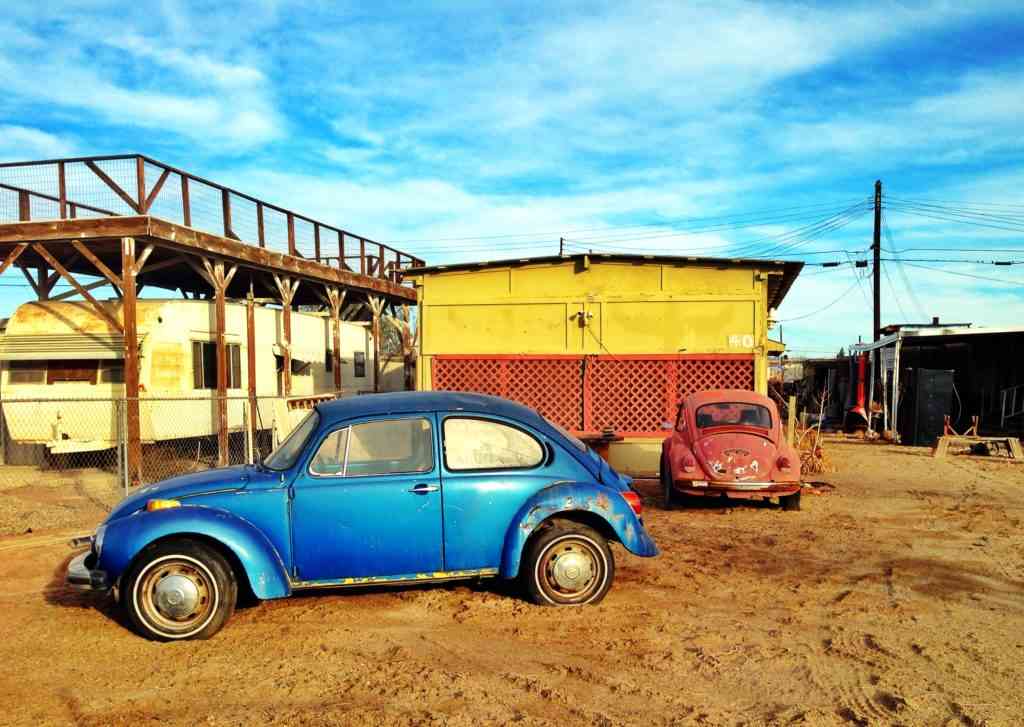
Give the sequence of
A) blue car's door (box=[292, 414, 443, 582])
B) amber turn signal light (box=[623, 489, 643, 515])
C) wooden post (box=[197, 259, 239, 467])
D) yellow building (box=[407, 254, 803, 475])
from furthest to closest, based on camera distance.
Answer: yellow building (box=[407, 254, 803, 475]), wooden post (box=[197, 259, 239, 467]), amber turn signal light (box=[623, 489, 643, 515]), blue car's door (box=[292, 414, 443, 582])

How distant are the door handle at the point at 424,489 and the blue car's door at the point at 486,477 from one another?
87 mm

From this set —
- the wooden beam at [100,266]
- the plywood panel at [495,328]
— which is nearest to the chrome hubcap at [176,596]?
the wooden beam at [100,266]

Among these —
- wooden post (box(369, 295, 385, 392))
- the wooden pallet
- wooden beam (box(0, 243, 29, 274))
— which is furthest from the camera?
wooden post (box(369, 295, 385, 392))

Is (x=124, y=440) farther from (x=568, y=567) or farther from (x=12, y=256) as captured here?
(x=568, y=567)

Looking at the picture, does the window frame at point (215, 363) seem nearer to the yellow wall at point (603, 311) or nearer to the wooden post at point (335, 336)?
the yellow wall at point (603, 311)

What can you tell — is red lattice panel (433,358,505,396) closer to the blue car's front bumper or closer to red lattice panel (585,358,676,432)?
red lattice panel (585,358,676,432)

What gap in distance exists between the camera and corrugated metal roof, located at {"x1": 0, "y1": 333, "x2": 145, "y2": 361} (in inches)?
505

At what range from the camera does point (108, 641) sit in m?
4.96

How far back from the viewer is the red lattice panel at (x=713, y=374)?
1370 centimetres

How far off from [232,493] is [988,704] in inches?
180

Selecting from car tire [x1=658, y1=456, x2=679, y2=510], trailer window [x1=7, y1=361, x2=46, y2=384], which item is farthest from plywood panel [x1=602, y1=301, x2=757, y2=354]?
trailer window [x1=7, y1=361, x2=46, y2=384]

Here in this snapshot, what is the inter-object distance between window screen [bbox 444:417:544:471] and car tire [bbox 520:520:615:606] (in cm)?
53

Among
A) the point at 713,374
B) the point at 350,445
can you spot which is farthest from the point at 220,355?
the point at 350,445

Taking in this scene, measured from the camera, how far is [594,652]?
4613 mm
